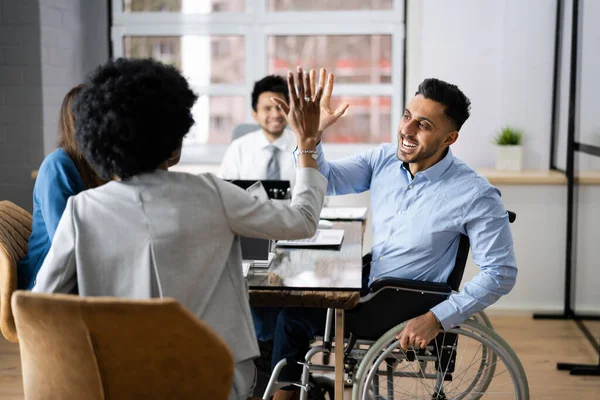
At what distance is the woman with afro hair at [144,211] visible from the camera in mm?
1322

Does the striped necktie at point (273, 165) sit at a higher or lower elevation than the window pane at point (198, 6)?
lower

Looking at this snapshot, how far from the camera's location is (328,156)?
178 inches

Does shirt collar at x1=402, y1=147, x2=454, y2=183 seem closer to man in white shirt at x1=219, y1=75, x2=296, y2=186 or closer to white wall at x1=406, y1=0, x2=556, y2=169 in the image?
man in white shirt at x1=219, y1=75, x2=296, y2=186

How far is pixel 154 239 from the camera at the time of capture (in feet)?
4.45

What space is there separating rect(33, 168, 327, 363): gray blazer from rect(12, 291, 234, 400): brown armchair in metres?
0.16

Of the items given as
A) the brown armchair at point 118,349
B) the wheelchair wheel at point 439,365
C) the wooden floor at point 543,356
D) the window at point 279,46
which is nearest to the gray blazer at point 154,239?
the brown armchair at point 118,349

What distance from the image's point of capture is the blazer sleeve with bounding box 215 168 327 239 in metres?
1.42

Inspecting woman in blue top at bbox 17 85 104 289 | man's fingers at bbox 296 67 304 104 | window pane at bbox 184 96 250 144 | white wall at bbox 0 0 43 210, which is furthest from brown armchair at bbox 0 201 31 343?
window pane at bbox 184 96 250 144

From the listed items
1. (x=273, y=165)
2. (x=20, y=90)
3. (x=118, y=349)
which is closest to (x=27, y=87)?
(x=20, y=90)

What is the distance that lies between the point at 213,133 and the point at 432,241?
2741mm

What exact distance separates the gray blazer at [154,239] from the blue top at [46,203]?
78cm

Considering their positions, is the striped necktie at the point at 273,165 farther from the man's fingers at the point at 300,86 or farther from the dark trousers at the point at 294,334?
the man's fingers at the point at 300,86

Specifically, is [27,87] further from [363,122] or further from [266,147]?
[363,122]

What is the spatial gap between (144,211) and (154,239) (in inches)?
2.2
